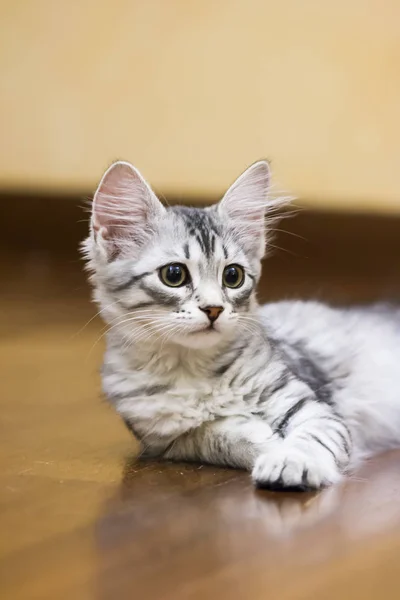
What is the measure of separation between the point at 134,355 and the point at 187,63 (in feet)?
3.88

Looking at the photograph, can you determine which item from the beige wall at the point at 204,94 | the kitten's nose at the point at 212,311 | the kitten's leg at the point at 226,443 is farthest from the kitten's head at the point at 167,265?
the beige wall at the point at 204,94

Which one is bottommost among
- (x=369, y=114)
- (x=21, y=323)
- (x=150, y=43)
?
(x=21, y=323)

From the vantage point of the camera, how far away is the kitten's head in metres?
1.07

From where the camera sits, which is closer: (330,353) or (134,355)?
(134,355)

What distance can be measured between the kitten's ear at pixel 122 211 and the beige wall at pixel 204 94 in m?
0.86

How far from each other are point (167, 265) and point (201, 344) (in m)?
0.13

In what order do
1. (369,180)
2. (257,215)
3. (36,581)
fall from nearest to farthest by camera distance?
1. (36,581)
2. (257,215)
3. (369,180)

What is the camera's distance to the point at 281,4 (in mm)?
2084

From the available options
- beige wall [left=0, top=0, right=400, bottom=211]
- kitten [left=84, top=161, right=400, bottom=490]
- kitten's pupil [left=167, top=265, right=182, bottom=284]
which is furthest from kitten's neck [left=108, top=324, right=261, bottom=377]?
beige wall [left=0, top=0, right=400, bottom=211]

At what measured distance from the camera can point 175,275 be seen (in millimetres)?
1088

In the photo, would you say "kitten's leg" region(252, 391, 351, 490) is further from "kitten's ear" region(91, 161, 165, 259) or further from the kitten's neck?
"kitten's ear" region(91, 161, 165, 259)

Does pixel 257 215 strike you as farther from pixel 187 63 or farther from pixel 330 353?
pixel 187 63

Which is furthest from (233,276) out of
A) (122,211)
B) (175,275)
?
(122,211)

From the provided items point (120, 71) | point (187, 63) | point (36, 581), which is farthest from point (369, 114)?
point (36, 581)
